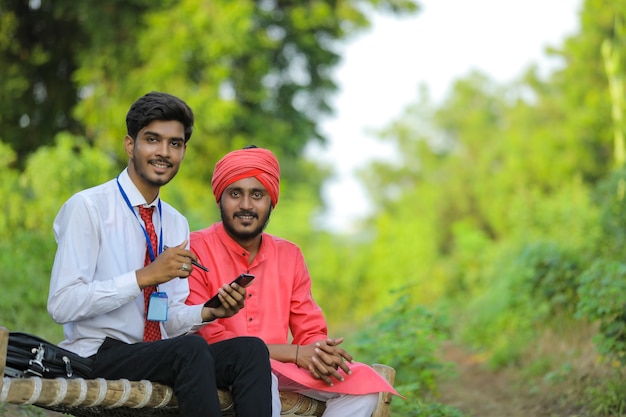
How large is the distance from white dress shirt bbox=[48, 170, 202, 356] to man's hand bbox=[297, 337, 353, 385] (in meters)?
0.45

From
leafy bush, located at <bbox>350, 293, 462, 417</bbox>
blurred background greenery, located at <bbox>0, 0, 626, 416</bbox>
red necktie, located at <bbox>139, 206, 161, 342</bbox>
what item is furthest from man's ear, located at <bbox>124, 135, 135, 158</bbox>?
leafy bush, located at <bbox>350, 293, 462, 417</bbox>

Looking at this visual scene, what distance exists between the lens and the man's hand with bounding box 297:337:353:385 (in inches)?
137

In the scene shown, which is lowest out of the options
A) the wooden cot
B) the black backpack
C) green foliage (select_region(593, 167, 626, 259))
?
the wooden cot

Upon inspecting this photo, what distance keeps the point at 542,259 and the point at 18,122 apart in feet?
28.3

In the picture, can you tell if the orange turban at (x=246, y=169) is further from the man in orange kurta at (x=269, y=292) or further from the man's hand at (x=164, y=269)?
the man's hand at (x=164, y=269)

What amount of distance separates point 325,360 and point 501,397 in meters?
3.54

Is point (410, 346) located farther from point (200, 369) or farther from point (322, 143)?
point (322, 143)

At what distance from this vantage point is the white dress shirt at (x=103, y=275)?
3.19 meters

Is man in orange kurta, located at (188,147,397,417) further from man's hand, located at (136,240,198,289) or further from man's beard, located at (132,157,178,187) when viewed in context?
man's hand, located at (136,240,198,289)

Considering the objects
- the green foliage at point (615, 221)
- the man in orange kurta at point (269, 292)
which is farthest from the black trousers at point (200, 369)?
the green foliage at point (615, 221)

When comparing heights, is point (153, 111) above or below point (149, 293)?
above

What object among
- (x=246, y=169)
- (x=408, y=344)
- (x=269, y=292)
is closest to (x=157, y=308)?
(x=269, y=292)

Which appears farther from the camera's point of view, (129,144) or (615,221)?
(615,221)

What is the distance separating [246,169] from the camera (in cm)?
371
